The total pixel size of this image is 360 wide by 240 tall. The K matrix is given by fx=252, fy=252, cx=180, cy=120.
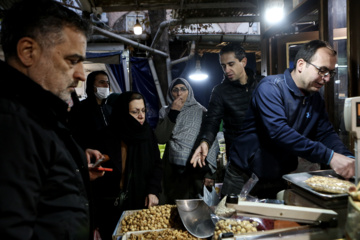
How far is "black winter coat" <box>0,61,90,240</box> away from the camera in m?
0.85

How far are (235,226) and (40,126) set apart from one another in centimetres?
116

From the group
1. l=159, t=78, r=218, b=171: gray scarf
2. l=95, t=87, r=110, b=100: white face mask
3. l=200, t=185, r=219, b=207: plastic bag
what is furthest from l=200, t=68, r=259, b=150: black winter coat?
l=95, t=87, r=110, b=100: white face mask

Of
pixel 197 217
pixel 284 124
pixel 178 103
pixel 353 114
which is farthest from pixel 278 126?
pixel 178 103

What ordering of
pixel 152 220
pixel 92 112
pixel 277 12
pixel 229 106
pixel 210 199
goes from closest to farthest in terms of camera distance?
pixel 210 199, pixel 152 220, pixel 229 106, pixel 277 12, pixel 92 112

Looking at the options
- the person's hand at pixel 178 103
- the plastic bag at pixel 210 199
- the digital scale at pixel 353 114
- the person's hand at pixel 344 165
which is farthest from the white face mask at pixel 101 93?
the digital scale at pixel 353 114

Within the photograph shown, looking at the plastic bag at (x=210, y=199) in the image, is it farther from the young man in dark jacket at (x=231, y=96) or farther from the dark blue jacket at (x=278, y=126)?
the young man in dark jacket at (x=231, y=96)

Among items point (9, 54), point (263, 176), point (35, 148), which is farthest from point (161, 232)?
point (9, 54)

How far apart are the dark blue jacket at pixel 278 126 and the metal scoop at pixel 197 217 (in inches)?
20.4

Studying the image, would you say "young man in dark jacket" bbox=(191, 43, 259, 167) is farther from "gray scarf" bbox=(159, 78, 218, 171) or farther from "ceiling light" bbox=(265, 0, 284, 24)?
"ceiling light" bbox=(265, 0, 284, 24)

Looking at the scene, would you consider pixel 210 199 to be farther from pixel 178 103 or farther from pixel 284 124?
pixel 178 103

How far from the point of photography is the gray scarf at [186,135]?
3541mm

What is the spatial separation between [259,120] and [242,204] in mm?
1173

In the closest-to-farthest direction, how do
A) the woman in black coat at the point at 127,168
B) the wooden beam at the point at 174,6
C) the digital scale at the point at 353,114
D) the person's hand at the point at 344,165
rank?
the digital scale at the point at 353,114 → the person's hand at the point at 344,165 → the woman in black coat at the point at 127,168 → the wooden beam at the point at 174,6

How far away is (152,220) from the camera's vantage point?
6.87 feet
